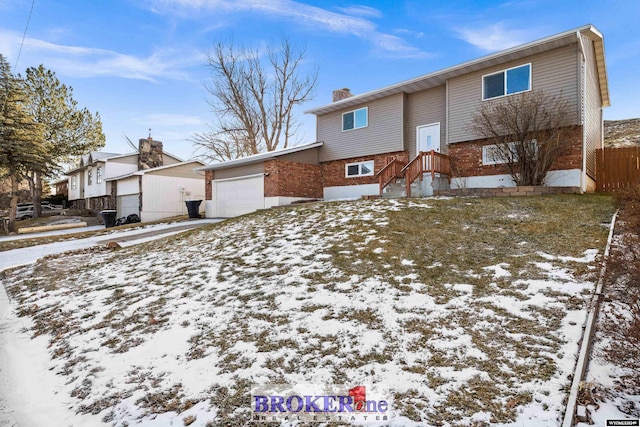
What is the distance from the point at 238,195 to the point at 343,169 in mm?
5470

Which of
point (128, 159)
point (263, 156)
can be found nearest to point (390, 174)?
point (263, 156)

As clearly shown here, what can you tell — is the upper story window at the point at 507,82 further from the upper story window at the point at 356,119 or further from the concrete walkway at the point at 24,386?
the concrete walkway at the point at 24,386

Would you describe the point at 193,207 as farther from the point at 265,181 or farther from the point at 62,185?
the point at 62,185

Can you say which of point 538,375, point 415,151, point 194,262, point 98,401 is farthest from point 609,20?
point 98,401

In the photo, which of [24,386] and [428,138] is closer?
[24,386]

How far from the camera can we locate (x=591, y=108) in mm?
11750

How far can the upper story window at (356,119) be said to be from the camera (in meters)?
15.0

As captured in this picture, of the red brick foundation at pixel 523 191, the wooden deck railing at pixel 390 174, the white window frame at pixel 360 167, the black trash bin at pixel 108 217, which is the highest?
the white window frame at pixel 360 167

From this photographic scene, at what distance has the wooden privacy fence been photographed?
10.8 metres

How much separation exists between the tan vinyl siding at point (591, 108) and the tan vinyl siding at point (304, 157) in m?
10.5

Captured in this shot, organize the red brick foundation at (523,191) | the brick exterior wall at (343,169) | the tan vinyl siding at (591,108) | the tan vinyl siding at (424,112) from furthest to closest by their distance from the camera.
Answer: the brick exterior wall at (343,169) → the tan vinyl siding at (424,112) → the tan vinyl siding at (591,108) → the red brick foundation at (523,191)

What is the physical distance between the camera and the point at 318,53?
24.4 m

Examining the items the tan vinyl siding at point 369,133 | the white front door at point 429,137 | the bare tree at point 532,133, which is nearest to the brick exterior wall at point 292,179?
the tan vinyl siding at point 369,133

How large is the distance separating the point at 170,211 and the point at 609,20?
23138 mm
